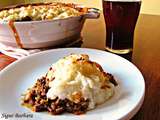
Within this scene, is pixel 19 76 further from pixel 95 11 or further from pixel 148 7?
pixel 148 7

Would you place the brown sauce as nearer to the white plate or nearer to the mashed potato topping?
the white plate

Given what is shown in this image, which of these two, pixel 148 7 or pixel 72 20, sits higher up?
pixel 72 20

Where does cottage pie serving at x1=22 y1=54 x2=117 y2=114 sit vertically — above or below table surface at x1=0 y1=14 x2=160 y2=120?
above

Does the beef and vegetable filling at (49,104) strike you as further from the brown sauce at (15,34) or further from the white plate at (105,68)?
the brown sauce at (15,34)

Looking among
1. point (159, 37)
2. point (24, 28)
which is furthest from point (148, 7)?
point (24, 28)

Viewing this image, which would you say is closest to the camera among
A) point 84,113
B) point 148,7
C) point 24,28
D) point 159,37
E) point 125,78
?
point 84,113

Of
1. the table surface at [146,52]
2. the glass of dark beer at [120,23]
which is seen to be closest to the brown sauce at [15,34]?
the table surface at [146,52]

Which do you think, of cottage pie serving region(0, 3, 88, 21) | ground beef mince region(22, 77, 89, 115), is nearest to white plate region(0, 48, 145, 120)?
ground beef mince region(22, 77, 89, 115)
